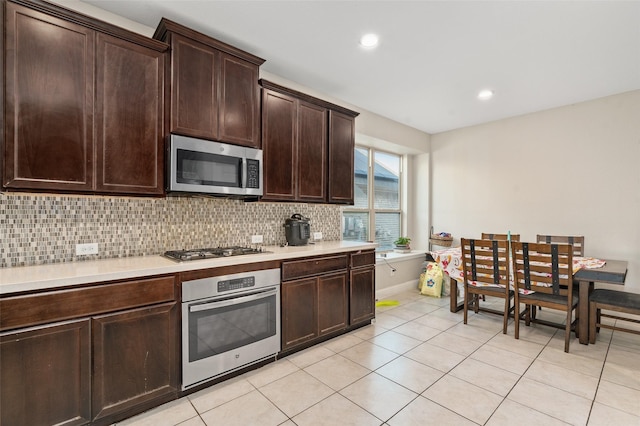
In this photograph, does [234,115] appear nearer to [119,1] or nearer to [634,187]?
[119,1]

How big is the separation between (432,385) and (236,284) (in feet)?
5.41

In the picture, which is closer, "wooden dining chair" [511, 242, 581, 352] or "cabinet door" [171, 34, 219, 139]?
"cabinet door" [171, 34, 219, 139]

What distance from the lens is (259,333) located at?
2.46 metres

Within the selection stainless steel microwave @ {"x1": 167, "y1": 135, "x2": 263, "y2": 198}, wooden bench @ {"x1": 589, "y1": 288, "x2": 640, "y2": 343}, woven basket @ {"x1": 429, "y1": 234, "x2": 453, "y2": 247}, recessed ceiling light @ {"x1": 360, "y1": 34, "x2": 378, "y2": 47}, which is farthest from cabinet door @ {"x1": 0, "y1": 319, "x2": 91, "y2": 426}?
woven basket @ {"x1": 429, "y1": 234, "x2": 453, "y2": 247}

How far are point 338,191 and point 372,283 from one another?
1.13m

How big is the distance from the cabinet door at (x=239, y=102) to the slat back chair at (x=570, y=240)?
12.4 ft

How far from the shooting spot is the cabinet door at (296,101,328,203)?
3146 mm

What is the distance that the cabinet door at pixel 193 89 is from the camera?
227 cm

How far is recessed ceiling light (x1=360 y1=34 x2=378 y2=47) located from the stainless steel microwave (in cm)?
130

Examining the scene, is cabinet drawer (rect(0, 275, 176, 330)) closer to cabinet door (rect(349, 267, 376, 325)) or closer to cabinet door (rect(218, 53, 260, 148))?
cabinet door (rect(218, 53, 260, 148))

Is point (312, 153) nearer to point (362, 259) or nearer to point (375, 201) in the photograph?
point (362, 259)

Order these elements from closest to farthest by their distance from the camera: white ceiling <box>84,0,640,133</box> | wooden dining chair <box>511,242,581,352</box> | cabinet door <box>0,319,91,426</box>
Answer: cabinet door <box>0,319,91,426</box>
white ceiling <box>84,0,640,133</box>
wooden dining chair <box>511,242,581,352</box>

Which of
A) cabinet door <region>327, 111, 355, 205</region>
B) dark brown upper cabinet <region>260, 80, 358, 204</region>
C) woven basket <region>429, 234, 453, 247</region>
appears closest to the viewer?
dark brown upper cabinet <region>260, 80, 358, 204</region>

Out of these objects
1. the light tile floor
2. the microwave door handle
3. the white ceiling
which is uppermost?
the white ceiling
